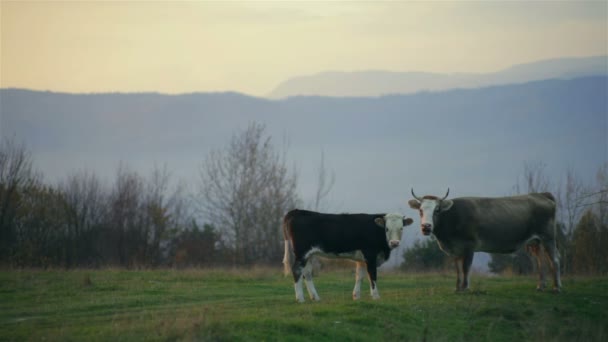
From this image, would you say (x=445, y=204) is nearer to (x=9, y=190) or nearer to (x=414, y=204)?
(x=414, y=204)

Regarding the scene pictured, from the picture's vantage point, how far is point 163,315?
19922 millimetres

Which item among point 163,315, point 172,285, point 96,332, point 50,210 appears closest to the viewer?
point 96,332

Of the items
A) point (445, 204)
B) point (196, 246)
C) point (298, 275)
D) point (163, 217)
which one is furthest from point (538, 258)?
point (163, 217)

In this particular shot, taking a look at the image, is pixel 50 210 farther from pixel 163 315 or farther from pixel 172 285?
pixel 163 315

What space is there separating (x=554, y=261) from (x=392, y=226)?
5.58 meters

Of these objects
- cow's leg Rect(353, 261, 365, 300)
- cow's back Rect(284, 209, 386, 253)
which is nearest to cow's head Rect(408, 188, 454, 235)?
cow's back Rect(284, 209, 386, 253)

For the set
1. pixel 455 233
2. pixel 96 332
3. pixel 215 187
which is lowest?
pixel 96 332

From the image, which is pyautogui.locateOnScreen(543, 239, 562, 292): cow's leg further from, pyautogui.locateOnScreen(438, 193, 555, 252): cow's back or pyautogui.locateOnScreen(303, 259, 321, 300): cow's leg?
pyautogui.locateOnScreen(303, 259, 321, 300): cow's leg

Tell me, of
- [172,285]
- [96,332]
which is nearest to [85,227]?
[172,285]

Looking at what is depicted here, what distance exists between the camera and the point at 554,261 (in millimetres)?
25172

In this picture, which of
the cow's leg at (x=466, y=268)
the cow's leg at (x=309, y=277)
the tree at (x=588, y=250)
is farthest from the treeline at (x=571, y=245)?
the cow's leg at (x=309, y=277)

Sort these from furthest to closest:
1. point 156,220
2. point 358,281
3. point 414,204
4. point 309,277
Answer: point 156,220, point 414,204, point 358,281, point 309,277

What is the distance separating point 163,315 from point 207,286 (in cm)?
754

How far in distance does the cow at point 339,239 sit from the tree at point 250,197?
96.0 ft
